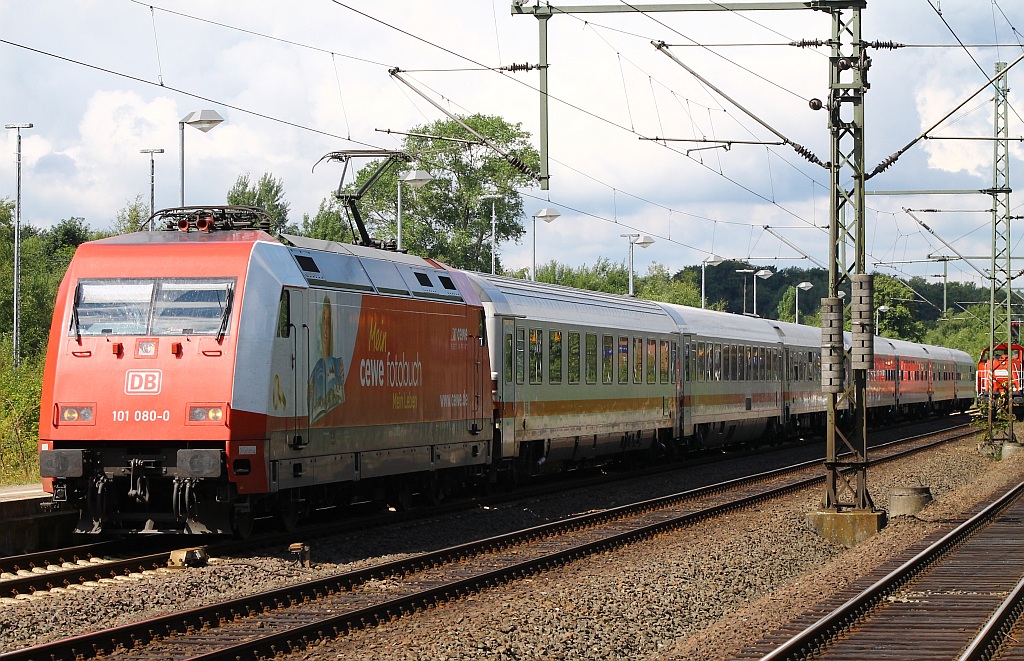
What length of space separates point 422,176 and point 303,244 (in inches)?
525

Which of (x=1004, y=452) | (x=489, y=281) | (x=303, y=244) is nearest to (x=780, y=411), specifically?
(x=1004, y=452)

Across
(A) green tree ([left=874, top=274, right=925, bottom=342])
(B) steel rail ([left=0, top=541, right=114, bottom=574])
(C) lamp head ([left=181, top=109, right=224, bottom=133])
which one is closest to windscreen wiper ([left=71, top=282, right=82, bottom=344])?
(B) steel rail ([left=0, top=541, right=114, bottom=574])

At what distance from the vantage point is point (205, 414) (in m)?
14.5

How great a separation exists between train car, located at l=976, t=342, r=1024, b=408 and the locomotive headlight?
2521 cm

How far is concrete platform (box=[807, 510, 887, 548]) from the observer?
66.9 feet

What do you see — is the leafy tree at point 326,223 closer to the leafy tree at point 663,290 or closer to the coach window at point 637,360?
the leafy tree at point 663,290

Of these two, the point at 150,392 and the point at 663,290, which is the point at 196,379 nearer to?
the point at 150,392

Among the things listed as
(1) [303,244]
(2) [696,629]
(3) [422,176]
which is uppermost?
(3) [422,176]

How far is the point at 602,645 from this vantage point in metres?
11.7

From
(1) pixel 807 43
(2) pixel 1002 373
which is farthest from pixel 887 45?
(2) pixel 1002 373

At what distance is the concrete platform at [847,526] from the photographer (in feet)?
66.9

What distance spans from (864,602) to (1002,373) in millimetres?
42036

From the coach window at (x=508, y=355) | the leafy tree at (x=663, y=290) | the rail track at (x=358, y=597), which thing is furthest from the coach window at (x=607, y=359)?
the leafy tree at (x=663, y=290)

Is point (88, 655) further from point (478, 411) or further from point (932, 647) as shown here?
point (478, 411)
